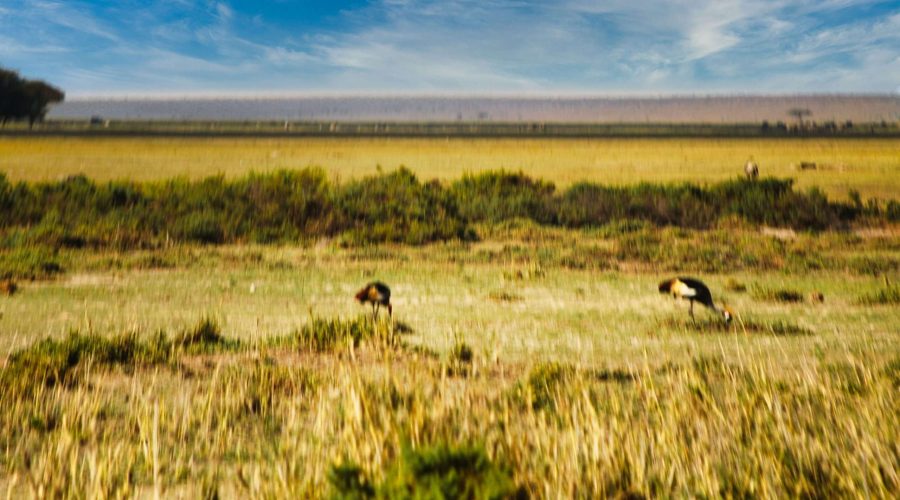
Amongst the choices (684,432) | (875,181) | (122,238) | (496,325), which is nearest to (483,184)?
(122,238)

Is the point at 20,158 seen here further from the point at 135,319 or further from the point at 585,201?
the point at 135,319

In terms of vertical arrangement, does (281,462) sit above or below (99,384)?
above

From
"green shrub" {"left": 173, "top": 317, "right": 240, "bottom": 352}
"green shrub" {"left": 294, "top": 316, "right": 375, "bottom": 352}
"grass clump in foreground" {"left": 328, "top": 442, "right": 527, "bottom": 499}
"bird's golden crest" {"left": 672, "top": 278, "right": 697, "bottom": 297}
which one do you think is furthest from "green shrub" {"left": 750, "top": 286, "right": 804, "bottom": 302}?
"grass clump in foreground" {"left": 328, "top": 442, "right": 527, "bottom": 499}

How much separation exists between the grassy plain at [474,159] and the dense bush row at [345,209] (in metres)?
8.56

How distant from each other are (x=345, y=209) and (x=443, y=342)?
11.4 m

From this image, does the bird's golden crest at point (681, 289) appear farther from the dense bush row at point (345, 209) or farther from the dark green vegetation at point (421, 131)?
the dark green vegetation at point (421, 131)

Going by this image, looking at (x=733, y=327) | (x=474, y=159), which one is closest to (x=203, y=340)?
(x=733, y=327)

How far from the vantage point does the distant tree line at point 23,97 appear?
78750 mm

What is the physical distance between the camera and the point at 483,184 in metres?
25.9

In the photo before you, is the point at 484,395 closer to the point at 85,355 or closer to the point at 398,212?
the point at 85,355

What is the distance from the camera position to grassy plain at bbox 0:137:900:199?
37.4 m

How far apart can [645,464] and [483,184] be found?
2166 centimetres

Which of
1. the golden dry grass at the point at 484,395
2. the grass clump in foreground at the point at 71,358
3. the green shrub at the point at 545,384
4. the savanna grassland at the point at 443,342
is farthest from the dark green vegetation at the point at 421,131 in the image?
the green shrub at the point at 545,384

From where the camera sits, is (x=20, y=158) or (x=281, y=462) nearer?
(x=281, y=462)
